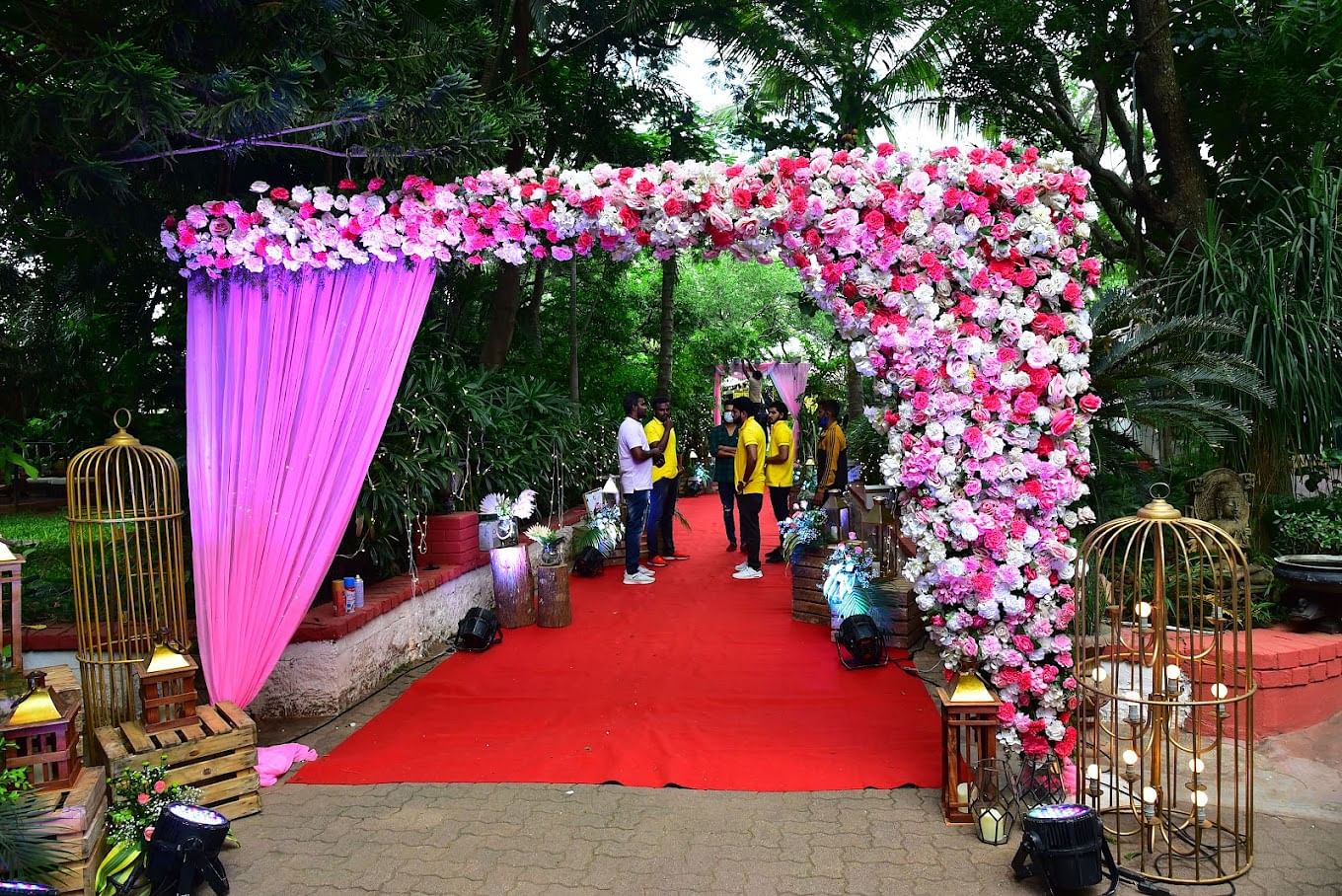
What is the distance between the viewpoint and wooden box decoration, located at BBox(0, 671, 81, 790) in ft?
11.3

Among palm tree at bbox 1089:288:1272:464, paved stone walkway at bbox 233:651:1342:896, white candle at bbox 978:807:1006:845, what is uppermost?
palm tree at bbox 1089:288:1272:464

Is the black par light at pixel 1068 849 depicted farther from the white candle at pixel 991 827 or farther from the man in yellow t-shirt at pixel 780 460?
the man in yellow t-shirt at pixel 780 460

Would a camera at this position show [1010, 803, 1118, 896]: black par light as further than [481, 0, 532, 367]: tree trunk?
No

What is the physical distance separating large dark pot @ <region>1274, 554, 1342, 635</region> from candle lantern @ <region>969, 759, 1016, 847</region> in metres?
2.31

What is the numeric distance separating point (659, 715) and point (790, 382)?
11.4 meters

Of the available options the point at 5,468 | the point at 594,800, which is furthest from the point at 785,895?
the point at 5,468

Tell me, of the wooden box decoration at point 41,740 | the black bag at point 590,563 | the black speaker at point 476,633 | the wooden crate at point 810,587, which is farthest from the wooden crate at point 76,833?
the black bag at point 590,563

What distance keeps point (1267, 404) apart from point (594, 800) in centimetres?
430

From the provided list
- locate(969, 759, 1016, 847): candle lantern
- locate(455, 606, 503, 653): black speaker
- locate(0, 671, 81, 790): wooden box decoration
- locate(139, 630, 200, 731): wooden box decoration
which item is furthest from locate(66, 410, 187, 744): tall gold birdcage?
locate(969, 759, 1016, 847): candle lantern

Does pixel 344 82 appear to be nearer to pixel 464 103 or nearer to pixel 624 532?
pixel 464 103

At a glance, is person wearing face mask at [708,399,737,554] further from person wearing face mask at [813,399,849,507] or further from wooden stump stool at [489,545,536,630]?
wooden stump stool at [489,545,536,630]

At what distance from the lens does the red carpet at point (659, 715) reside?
14.9 feet

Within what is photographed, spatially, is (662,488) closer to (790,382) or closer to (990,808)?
(990,808)

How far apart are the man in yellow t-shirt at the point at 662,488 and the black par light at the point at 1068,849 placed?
5560mm
